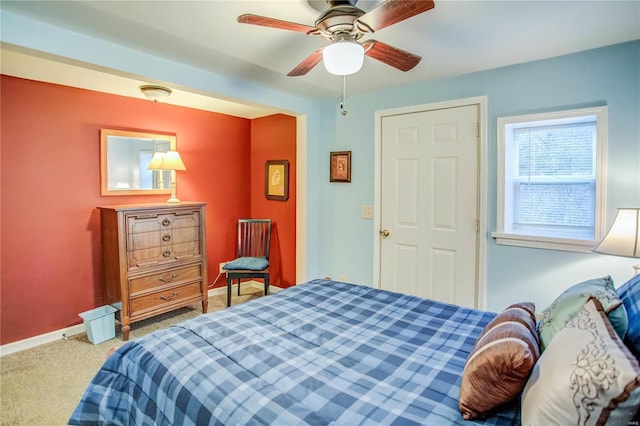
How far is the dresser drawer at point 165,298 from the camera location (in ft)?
10.0

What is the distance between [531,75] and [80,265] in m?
4.15

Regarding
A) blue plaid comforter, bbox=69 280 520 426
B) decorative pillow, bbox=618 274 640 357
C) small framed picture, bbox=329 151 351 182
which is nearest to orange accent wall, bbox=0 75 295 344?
small framed picture, bbox=329 151 351 182

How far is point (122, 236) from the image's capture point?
9.60 ft

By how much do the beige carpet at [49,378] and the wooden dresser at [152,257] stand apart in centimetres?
31

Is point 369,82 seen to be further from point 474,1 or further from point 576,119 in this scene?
point 576,119

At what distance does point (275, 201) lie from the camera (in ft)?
14.4

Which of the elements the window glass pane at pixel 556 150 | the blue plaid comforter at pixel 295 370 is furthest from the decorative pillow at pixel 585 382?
the window glass pane at pixel 556 150

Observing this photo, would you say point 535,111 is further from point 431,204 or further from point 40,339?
point 40,339

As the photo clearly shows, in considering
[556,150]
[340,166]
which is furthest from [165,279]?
[556,150]

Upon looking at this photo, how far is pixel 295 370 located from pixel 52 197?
2.94m

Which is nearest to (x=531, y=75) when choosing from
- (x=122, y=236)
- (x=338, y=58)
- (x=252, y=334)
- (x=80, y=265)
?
(x=338, y=58)

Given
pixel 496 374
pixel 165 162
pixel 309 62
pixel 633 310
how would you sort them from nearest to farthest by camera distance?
pixel 496 374 → pixel 633 310 → pixel 309 62 → pixel 165 162

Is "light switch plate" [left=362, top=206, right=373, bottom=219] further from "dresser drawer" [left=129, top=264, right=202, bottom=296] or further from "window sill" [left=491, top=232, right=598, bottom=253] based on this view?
"dresser drawer" [left=129, top=264, right=202, bottom=296]

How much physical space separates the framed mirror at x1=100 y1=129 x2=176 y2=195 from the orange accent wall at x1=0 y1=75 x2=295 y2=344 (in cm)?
7
